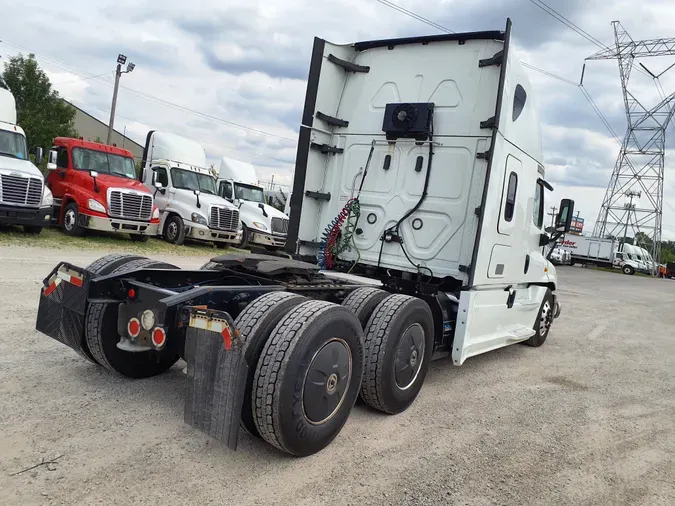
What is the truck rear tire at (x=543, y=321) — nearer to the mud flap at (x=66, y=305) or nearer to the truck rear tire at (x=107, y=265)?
the truck rear tire at (x=107, y=265)

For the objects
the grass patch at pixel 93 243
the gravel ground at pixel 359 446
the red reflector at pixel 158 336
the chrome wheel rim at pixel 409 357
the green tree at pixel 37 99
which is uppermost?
the green tree at pixel 37 99

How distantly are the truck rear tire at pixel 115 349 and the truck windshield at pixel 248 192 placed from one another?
14778 mm

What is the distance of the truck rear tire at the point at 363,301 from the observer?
13.8 ft

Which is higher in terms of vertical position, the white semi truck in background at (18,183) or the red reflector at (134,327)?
the white semi truck in background at (18,183)

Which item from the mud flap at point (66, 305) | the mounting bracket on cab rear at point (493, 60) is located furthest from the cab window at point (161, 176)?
the mud flap at point (66, 305)

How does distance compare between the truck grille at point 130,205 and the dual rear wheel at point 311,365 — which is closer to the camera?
the dual rear wheel at point 311,365

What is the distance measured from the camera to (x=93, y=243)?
13.5 metres

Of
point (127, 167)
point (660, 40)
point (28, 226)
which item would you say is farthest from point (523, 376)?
point (660, 40)

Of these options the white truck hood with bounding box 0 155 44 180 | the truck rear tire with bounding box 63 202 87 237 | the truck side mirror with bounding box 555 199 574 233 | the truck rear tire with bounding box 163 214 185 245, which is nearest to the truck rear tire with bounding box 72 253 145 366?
the truck side mirror with bounding box 555 199 574 233

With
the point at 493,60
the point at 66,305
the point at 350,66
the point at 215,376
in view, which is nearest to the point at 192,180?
the point at 350,66

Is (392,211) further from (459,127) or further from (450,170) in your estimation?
(459,127)

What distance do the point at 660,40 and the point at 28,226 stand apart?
4627cm

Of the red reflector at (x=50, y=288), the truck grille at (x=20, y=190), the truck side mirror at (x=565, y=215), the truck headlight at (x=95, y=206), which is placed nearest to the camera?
the red reflector at (x=50, y=288)

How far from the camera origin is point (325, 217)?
620cm
